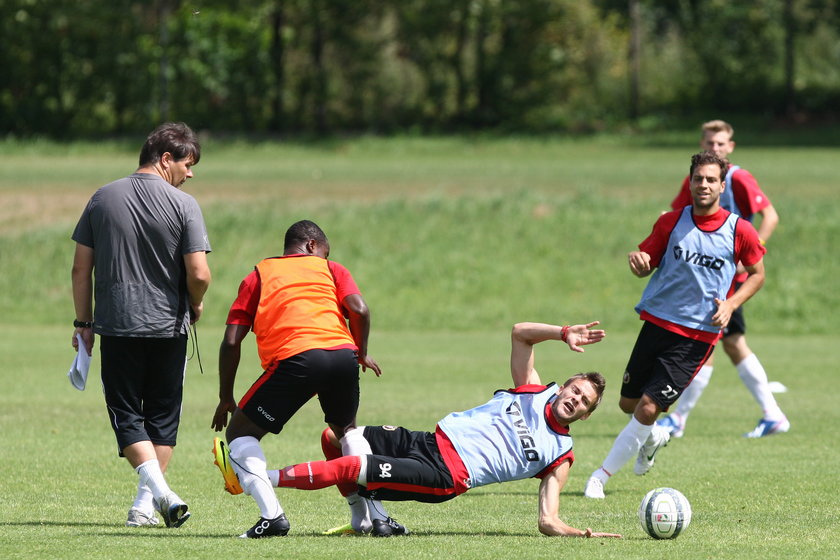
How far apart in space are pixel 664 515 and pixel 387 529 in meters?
1.50

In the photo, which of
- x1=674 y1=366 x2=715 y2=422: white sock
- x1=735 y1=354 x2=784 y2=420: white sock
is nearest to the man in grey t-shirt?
x1=674 y1=366 x2=715 y2=422: white sock

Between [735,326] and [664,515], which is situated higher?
[664,515]

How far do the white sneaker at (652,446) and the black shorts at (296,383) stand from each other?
2813 mm

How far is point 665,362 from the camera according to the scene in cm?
871

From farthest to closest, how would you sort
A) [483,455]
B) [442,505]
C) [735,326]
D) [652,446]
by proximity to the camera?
1. [735,326]
2. [652,446]
3. [442,505]
4. [483,455]

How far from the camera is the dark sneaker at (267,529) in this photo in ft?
21.8

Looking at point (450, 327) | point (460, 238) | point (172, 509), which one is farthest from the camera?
point (460, 238)

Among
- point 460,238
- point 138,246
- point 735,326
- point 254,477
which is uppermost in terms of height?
point 138,246

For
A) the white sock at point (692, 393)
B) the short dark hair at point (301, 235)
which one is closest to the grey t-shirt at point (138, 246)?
the short dark hair at point (301, 235)

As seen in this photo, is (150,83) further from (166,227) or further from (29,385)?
(166,227)

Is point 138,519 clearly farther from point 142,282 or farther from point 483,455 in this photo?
point 483,455

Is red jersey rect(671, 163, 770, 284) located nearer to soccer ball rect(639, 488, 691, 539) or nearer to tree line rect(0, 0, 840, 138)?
Answer: soccer ball rect(639, 488, 691, 539)

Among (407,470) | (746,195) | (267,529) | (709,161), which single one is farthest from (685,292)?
(267,529)

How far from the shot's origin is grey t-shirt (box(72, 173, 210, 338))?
23.7 ft
